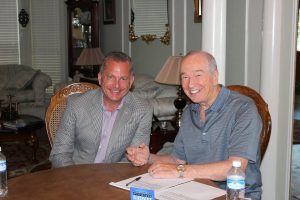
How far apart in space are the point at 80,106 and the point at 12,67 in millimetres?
5632

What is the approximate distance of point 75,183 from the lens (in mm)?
1707

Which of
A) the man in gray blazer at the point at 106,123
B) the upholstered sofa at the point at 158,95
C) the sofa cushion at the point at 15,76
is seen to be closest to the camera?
the man in gray blazer at the point at 106,123

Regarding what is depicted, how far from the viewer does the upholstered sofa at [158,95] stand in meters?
4.17


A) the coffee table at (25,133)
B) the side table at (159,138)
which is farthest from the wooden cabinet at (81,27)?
the side table at (159,138)

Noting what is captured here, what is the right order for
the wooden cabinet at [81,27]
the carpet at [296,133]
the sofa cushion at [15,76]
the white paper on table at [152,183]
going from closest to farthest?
the white paper on table at [152,183] → the carpet at [296,133] → the wooden cabinet at [81,27] → the sofa cushion at [15,76]

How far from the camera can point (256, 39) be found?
344 centimetres

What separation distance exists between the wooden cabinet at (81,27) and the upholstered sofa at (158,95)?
208 cm

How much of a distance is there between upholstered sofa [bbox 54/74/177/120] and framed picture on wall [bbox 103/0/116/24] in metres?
1.75

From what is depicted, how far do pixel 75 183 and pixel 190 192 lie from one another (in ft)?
1.51

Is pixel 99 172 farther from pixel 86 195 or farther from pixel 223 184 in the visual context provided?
pixel 223 184

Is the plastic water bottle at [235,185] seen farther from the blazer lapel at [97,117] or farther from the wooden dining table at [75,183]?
the blazer lapel at [97,117]

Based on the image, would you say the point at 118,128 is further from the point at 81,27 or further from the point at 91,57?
the point at 81,27

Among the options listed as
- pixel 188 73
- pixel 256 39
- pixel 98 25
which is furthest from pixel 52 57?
pixel 188 73

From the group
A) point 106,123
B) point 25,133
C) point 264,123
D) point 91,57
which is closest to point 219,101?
point 264,123
